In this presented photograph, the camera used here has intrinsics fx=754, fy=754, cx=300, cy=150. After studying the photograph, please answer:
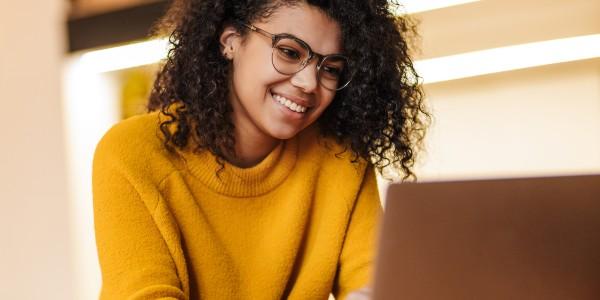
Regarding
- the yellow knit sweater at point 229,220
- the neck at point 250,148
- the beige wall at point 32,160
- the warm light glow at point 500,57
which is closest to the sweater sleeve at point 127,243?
the yellow knit sweater at point 229,220

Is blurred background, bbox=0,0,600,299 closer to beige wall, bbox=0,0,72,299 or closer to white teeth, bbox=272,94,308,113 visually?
beige wall, bbox=0,0,72,299

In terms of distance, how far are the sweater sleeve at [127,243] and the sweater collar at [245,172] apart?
13cm

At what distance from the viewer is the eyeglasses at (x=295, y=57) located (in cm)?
123

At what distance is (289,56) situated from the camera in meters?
1.24

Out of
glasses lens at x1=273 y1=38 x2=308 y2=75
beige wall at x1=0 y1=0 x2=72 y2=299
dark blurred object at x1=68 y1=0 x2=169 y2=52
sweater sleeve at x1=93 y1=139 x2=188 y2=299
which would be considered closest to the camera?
sweater sleeve at x1=93 y1=139 x2=188 y2=299

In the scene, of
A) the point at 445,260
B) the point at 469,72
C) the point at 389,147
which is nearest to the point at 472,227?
the point at 445,260

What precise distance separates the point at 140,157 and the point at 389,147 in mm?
492

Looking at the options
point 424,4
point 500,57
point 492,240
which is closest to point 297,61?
point 492,240

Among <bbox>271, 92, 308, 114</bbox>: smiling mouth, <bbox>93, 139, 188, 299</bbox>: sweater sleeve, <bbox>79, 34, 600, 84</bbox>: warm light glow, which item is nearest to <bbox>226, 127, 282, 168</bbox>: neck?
<bbox>271, 92, 308, 114</bbox>: smiling mouth

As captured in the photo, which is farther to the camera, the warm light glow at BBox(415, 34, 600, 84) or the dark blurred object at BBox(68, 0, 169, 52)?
the dark blurred object at BBox(68, 0, 169, 52)

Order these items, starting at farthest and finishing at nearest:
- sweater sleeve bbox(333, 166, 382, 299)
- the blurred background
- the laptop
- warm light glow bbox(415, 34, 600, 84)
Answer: the blurred background → warm light glow bbox(415, 34, 600, 84) → sweater sleeve bbox(333, 166, 382, 299) → the laptop

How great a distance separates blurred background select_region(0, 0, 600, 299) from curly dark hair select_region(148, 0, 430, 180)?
363 mm

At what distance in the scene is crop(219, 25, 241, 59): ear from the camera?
4.34 feet

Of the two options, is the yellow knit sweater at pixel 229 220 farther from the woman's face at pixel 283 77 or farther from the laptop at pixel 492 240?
the laptop at pixel 492 240
